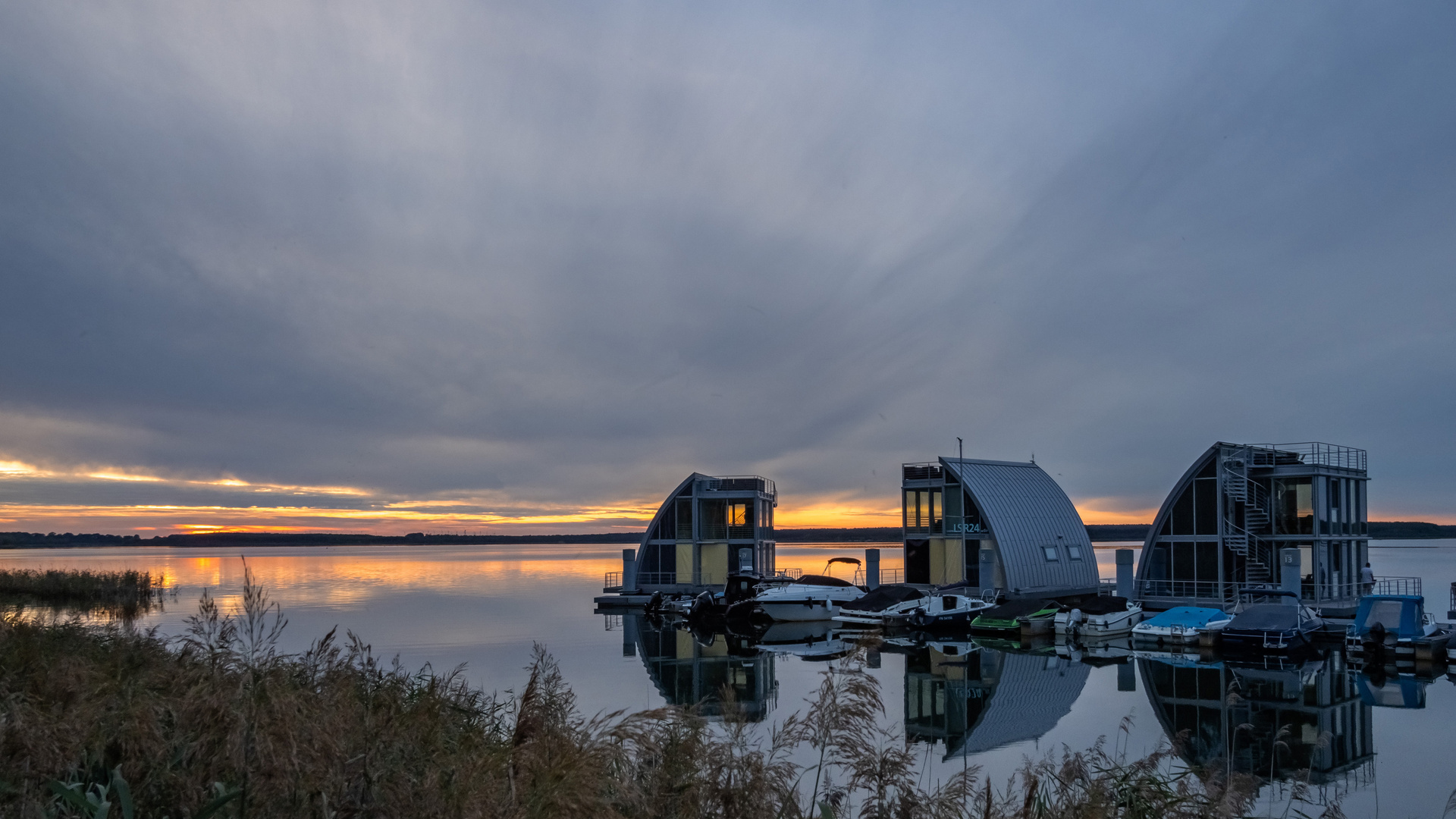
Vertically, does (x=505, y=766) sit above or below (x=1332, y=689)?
above

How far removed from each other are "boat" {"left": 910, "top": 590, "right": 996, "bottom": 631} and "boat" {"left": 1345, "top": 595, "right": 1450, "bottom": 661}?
596 inches

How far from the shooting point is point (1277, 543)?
46.8 m

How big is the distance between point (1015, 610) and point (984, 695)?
17708 mm

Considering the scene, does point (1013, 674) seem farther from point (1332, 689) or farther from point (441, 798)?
point (441, 798)

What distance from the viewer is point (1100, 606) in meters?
43.3

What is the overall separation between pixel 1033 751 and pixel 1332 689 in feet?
49.3

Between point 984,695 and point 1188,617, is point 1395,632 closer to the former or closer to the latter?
point 1188,617

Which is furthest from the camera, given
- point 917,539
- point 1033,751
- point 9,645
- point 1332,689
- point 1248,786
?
point 917,539

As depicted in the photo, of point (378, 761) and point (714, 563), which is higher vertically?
point (378, 761)

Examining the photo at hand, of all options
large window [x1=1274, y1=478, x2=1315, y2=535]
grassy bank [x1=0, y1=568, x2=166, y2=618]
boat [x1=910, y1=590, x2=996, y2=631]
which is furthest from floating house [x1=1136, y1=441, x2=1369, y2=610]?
grassy bank [x1=0, y1=568, x2=166, y2=618]

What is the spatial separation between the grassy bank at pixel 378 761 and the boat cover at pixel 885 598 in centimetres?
4085

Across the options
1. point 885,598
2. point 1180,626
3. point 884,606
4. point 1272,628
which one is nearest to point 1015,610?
point 1180,626

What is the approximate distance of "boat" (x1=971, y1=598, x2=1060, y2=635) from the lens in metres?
42.5

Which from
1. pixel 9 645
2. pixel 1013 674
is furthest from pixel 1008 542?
pixel 9 645
